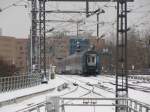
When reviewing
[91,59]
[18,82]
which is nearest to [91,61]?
[91,59]

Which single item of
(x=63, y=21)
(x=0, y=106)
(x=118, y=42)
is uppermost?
(x=63, y=21)

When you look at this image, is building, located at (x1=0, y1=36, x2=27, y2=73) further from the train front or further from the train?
the train front

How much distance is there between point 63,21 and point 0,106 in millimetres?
23008

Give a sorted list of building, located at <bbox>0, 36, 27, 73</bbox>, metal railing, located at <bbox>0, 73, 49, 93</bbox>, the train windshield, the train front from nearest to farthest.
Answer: metal railing, located at <bbox>0, 73, 49, 93</bbox>, the train front, the train windshield, building, located at <bbox>0, 36, 27, 73</bbox>

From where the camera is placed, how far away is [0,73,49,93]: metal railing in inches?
1508

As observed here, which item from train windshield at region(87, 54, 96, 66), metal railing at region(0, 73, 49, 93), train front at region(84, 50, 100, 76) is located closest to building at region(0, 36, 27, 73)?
train front at region(84, 50, 100, 76)

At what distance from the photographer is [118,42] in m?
20.7

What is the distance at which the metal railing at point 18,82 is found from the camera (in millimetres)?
38312

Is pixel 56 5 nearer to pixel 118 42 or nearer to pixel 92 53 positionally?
pixel 92 53

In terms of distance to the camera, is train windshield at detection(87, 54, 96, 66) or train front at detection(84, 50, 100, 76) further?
train windshield at detection(87, 54, 96, 66)

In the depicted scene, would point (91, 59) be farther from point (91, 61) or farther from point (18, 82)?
point (18, 82)

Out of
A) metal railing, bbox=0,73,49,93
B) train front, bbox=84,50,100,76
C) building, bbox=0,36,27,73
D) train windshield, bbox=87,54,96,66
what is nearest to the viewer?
metal railing, bbox=0,73,49,93

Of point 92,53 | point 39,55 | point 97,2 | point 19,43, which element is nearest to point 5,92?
point 97,2

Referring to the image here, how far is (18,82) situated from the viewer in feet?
140
